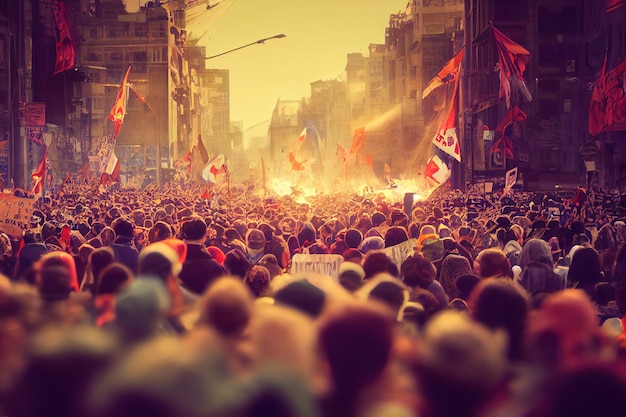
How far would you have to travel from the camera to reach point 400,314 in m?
5.11

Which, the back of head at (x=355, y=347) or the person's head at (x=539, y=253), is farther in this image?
the person's head at (x=539, y=253)

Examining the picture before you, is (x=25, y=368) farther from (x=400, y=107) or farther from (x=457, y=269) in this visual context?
(x=400, y=107)

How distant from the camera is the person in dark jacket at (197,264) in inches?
272

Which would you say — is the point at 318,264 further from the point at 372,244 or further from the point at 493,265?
the point at 372,244

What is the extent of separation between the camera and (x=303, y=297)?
12.6 ft

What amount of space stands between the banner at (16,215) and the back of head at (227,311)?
9.52 meters

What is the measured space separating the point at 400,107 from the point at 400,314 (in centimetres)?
9002

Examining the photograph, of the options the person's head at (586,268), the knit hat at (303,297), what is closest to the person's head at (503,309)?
the knit hat at (303,297)

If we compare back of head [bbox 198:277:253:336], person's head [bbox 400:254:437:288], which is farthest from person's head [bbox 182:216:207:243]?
back of head [bbox 198:277:253:336]

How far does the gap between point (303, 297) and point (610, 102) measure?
2032 cm

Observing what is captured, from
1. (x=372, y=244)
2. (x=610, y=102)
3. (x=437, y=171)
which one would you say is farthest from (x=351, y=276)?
(x=437, y=171)

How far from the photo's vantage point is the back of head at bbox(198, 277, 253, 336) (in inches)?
119

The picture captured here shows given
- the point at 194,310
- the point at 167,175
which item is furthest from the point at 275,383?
the point at 167,175

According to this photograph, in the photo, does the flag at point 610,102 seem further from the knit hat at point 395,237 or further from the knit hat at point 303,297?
the knit hat at point 303,297
